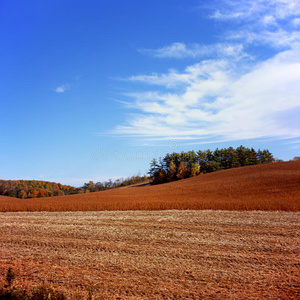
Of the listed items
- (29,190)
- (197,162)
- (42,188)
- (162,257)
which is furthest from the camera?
(42,188)

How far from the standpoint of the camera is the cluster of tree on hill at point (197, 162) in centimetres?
8281

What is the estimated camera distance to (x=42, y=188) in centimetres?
12519

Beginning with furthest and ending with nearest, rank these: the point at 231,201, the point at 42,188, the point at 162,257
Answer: the point at 42,188 < the point at 231,201 < the point at 162,257

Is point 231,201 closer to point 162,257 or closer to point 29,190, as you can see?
point 162,257

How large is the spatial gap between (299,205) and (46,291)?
68.8 ft

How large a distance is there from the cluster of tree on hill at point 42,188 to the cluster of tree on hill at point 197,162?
1212 inches

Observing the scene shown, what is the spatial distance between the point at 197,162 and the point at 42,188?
8042cm

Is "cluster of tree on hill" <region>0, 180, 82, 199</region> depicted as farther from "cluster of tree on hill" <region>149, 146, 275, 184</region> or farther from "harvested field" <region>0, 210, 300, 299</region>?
"harvested field" <region>0, 210, 300, 299</region>

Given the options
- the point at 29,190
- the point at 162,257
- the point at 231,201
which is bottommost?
the point at 162,257

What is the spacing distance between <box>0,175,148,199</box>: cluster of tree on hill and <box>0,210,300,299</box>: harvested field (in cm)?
8232

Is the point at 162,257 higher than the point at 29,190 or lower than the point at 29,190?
lower

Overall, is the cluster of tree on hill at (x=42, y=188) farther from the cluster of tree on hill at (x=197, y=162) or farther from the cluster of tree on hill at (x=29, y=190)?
the cluster of tree on hill at (x=197, y=162)

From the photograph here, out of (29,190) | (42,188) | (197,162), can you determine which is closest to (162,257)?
(197,162)

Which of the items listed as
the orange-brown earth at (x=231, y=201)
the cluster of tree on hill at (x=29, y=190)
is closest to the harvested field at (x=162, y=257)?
the orange-brown earth at (x=231, y=201)
